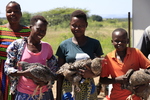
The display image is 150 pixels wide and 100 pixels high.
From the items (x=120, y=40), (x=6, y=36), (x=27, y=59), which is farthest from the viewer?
(x=6, y=36)

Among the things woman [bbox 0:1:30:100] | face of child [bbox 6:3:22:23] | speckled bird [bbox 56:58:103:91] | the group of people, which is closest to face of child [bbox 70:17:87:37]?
the group of people

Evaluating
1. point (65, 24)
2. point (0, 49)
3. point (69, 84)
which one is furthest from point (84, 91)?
point (65, 24)

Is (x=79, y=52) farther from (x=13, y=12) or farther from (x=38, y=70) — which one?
(x=13, y=12)

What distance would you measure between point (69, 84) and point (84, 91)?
24 centimetres

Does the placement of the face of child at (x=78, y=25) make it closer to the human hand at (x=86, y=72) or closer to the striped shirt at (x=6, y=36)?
the human hand at (x=86, y=72)

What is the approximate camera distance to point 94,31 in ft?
79.9

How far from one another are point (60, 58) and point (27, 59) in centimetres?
51

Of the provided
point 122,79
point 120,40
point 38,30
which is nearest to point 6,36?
point 38,30

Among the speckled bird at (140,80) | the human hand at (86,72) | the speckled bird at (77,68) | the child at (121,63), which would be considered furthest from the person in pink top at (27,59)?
the speckled bird at (140,80)

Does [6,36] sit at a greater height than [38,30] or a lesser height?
lesser

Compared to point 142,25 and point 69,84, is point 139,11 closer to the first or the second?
point 142,25

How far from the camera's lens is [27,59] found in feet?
11.7

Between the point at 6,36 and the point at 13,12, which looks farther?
the point at 13,12

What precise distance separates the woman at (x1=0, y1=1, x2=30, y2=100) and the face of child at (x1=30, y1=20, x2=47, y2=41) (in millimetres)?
430
